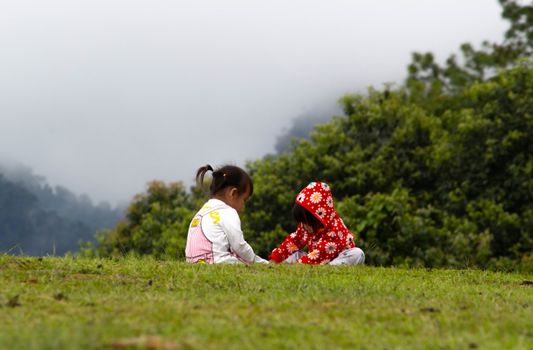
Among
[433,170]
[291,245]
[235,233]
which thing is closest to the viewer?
[235,233]

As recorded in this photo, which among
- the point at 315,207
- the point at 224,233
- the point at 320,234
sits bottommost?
the point at 320,234

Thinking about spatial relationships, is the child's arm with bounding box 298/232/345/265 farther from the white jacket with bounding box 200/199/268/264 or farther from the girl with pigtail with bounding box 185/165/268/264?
the white jacket with bounding box 200/199/268/264

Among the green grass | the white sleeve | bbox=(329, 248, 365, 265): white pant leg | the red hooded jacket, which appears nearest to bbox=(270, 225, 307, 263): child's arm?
the red hooded jacket

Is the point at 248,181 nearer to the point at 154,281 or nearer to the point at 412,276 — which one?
the point at 412,276

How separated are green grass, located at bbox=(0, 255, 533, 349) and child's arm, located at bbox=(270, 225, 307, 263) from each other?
246cm

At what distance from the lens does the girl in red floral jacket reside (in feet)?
37.3

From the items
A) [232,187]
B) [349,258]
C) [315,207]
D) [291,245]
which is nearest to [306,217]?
[315,207]

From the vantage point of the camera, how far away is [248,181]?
35.6 feet

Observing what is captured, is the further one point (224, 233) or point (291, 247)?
point (291, 247)

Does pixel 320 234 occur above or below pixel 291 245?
above

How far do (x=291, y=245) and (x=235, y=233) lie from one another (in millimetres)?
1920

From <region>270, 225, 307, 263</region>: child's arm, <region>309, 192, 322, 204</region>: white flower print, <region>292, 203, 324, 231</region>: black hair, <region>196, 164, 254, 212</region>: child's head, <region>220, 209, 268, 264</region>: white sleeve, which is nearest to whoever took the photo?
<region>220, 209, 268, 264</region>: white sleeve

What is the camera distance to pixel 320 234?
11609mm

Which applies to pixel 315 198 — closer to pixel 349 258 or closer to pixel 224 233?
pixel 349 258
